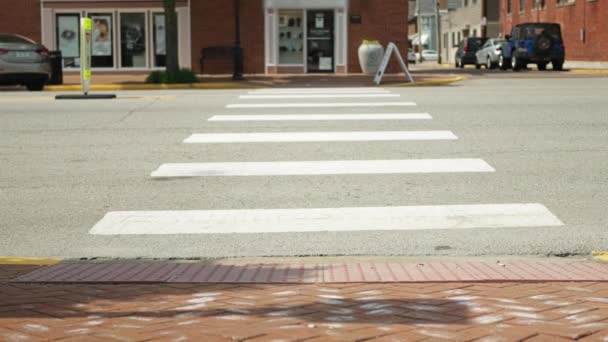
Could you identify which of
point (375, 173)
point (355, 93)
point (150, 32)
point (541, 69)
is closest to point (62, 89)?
point (355, 93)

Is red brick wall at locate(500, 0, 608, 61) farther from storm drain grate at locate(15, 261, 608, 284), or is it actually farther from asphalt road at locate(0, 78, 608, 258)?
storm drain grate at locate(15, 261, 608, 284)

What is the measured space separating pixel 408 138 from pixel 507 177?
106 inches

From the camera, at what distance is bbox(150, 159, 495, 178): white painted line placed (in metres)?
9.84

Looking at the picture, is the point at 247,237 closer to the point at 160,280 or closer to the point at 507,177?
the point at 160,280

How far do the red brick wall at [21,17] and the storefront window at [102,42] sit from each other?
6.83 feet

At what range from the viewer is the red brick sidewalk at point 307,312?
4.54 metres

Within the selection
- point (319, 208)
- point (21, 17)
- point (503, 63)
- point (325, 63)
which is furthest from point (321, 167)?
point (503, 63)

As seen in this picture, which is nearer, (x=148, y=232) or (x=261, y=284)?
(x=261, y=284)

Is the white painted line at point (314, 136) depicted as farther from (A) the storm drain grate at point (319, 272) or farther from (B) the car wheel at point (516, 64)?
(B) the car wheel at point (516, 64)

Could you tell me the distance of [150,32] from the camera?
116 feet

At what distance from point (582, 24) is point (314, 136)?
117 ft

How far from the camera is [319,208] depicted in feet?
27.3

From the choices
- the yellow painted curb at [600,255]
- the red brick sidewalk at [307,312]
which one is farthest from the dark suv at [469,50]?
the red brick sidewalk at [307,312]

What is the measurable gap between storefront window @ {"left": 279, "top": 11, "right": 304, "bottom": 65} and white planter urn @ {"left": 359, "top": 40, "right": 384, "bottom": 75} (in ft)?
10.6
